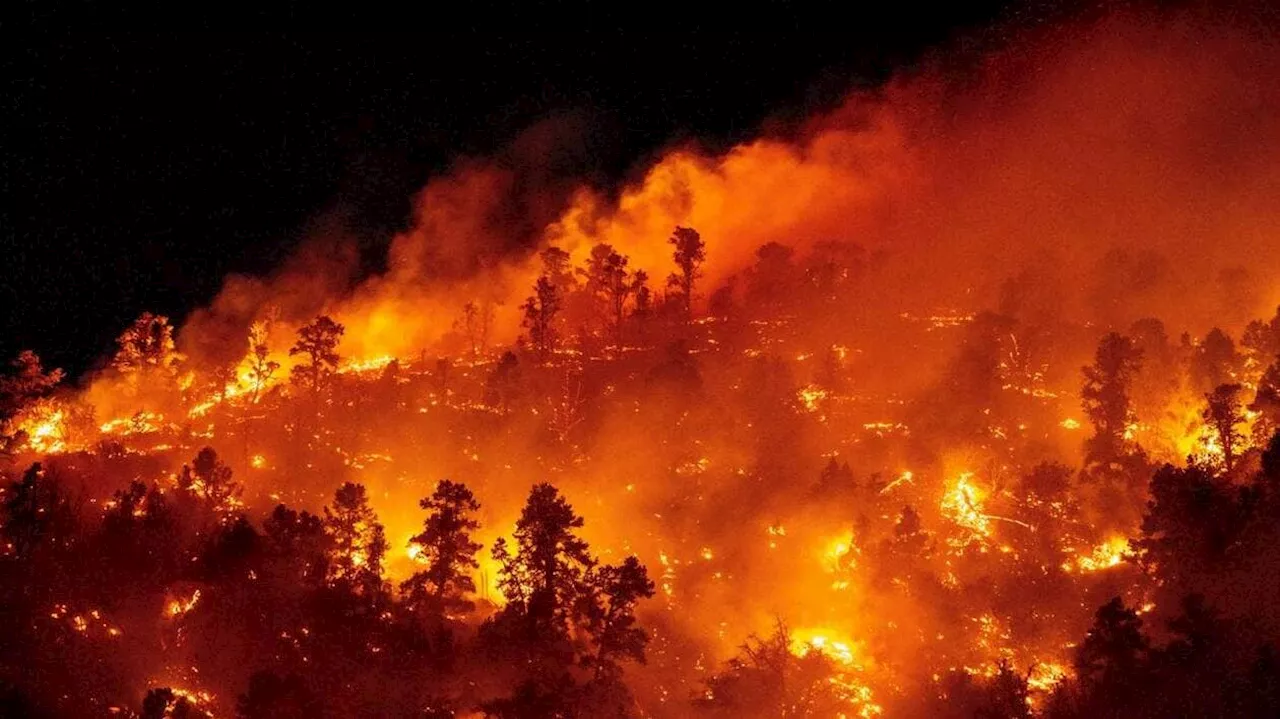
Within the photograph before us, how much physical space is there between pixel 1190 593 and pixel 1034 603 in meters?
11.2

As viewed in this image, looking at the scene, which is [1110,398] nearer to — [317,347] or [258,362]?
[317,347]

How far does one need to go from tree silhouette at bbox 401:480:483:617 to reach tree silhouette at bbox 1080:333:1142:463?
55726 millimetres

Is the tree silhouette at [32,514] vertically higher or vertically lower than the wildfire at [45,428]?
lower

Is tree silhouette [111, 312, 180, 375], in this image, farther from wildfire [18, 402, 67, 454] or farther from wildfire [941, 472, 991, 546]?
wildfire [941, 472, 991, 546]

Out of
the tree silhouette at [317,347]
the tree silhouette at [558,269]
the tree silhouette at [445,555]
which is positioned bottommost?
the tree silhouette at [445,555]

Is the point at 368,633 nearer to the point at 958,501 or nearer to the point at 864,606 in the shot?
the point at 864,606

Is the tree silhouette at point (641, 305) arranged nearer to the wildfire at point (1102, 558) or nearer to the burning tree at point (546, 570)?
the burning tree at point (546, 570)

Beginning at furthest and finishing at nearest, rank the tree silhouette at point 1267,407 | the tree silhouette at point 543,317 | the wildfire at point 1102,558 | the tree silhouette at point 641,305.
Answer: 1. the tree silhouette at point 641,305
2. the tree silhouette at point 543,317
3. the tree silhouette at point 1267,407
4. the wildfire at point 1102,558

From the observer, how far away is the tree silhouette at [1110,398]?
81.4 meters

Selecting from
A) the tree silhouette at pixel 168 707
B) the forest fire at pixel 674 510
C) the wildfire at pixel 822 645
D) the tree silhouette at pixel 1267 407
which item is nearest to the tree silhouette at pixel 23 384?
the forest fire at pixel 674 510

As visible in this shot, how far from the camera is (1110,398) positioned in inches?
3255

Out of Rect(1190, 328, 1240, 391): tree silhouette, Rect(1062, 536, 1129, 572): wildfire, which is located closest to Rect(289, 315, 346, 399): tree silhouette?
Rect(1062, 536, 1129, 572): wildfire

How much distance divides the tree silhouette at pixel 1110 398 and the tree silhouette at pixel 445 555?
5573 cm

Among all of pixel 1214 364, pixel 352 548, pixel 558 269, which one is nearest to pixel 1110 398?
pixel 1214 364
